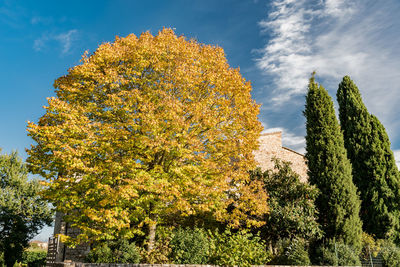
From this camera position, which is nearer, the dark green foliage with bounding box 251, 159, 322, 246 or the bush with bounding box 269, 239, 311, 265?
the bush with bounding box 269, 239, 311, 265

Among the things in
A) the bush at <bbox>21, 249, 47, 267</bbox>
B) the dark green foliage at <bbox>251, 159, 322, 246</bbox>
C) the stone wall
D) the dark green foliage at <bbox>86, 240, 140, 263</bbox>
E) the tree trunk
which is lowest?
the bush at <bbox>21, 249, 47, 267</bbox>

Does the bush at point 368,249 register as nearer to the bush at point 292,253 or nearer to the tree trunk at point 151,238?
the bush at point 292,253

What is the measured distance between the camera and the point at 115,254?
40.3ft

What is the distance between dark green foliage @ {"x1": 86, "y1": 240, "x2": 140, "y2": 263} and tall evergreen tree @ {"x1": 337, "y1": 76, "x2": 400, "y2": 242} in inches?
650

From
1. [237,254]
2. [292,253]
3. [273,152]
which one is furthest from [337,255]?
[273,152]

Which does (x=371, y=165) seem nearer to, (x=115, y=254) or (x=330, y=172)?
(x=330, y=172)


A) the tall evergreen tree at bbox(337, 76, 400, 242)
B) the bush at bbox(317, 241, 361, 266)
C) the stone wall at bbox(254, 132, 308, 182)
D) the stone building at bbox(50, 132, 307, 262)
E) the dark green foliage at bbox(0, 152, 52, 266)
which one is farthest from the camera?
the dark green foliage at bbox(0, 152, 52, 266)

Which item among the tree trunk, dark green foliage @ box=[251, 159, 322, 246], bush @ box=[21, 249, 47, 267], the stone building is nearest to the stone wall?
the stone building

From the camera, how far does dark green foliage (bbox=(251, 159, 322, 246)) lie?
15.1 metres

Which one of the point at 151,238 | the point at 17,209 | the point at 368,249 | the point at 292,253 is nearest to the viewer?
the point at 151,238

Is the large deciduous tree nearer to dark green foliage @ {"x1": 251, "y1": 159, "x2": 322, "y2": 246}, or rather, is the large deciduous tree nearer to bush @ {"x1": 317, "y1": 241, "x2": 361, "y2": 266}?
dark green foliage @ {"x1": 251, "y1": 159, "x2": 322, "y2": 246}

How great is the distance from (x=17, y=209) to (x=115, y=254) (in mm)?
23756

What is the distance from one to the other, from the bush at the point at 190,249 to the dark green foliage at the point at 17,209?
2153cm

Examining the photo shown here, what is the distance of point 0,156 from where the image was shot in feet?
103
